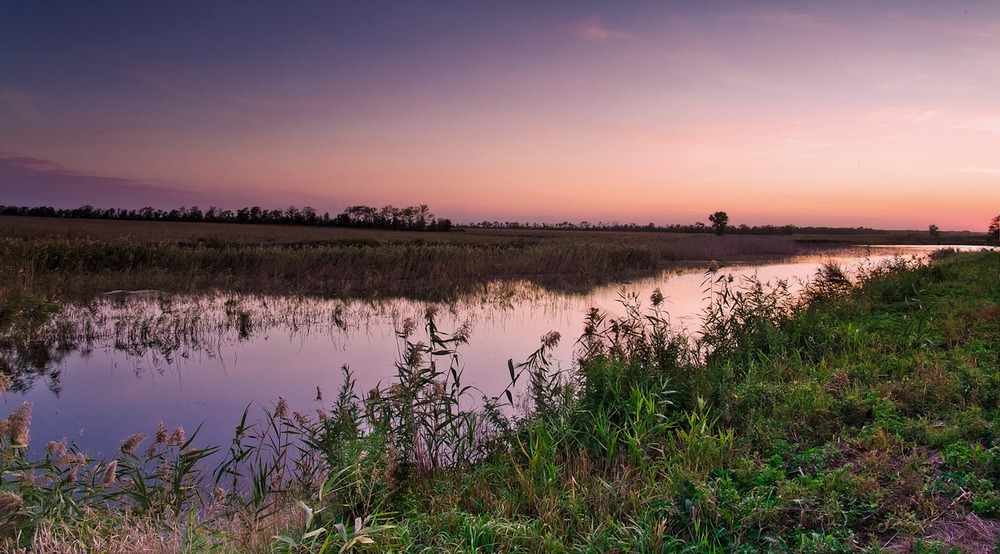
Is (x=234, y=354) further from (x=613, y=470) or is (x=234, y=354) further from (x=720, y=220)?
(x=720, y=220)

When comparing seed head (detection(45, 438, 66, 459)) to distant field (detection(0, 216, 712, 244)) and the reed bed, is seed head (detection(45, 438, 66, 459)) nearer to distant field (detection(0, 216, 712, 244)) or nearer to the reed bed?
the reed bed

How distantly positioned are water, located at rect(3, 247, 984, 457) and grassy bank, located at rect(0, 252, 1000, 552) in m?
1.41

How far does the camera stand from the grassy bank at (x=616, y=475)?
3189 millimetres

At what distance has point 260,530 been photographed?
361cm

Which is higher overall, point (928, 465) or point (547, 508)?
point (928, 465)

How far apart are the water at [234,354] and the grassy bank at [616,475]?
4.62 ft

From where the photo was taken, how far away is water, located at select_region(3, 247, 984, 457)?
7398mm

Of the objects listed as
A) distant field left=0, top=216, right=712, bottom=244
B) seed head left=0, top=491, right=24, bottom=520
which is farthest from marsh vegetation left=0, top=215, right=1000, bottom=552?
distant field left=0, top=216, right=712, bottom=244

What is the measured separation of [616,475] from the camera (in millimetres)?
4289

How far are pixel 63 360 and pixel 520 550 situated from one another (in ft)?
33.1

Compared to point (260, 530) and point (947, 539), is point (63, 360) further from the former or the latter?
point (947, 539)

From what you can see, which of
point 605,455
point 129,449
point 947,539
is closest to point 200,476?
point 129,449

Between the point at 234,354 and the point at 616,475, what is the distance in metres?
8.49

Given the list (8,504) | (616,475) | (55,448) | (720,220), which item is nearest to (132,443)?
(55,448)
